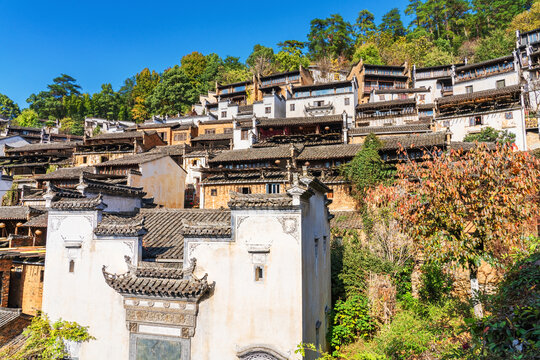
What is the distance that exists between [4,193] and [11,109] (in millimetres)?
62088

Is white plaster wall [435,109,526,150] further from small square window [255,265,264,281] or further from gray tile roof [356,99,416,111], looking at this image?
small square window [255,265,264,281]

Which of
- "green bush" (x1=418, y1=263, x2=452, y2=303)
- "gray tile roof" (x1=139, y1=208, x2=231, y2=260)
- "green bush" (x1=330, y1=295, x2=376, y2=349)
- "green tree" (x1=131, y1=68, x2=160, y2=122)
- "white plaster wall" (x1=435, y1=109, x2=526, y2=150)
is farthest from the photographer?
"green tree" (x1=131, y1=68, x2=160, y2=122)

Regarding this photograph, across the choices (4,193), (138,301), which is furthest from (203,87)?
(138,301)

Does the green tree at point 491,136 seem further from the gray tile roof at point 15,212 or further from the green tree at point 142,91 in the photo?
the green tree at point 142,91

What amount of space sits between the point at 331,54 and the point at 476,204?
65.2 meters

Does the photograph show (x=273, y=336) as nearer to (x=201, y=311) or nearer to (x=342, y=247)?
(x=201, y=311)

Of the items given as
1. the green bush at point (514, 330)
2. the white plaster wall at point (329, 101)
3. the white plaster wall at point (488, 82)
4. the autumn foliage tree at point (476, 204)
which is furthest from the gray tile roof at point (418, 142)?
the white plaster wall at point (488, 82)

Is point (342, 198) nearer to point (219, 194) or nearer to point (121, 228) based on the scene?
point (219, 194)

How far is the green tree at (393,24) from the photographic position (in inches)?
2891

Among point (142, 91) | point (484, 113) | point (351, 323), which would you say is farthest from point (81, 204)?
point (142, 91)

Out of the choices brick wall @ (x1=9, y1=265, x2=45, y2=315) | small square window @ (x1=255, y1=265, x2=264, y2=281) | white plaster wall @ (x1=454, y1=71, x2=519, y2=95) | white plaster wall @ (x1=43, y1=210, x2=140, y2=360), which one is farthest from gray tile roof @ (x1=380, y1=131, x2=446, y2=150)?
brick wall @ (x1=9, y1=265, x2=45, y2=315)

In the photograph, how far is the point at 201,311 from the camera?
1021 centimetres

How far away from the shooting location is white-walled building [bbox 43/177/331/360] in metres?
9.82

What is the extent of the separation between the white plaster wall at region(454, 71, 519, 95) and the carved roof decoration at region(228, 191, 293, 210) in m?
47.8
